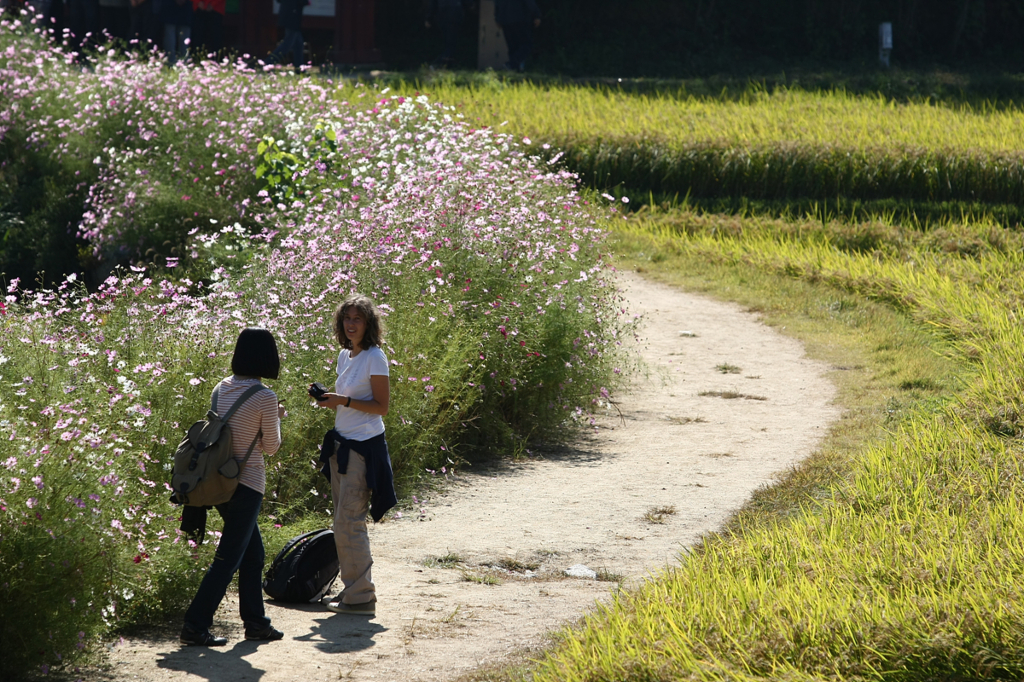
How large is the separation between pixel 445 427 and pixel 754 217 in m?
8.17

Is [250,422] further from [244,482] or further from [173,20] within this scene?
[173,20]

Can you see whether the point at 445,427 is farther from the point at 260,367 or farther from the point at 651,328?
the point at 651,328

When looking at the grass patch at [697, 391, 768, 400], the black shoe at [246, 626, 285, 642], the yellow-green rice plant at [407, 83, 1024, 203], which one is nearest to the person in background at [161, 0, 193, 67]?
the yellow-green rice plant at [407, 83, 1024, 203]

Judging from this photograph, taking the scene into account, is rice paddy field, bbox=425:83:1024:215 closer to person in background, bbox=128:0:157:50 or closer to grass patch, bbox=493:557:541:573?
person in background, bbox=128:0:157:50

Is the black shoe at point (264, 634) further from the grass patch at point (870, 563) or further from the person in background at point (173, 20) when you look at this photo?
the person in background at point (173, 20)

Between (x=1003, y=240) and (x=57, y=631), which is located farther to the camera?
(x=1003, y=240)

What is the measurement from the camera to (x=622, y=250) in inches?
543

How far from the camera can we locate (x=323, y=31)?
75.3 feet

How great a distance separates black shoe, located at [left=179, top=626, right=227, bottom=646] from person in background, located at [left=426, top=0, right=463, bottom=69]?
17.8m

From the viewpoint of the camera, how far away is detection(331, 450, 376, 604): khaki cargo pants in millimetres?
5039

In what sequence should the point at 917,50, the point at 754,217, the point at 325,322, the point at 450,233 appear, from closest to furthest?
the point at 325,322
the point at 450,233
the point at 754,217
the point at 917,50

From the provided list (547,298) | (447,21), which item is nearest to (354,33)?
(447,21)

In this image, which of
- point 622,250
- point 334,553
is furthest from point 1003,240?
point 334,553

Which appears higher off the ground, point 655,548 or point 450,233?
point 450,233
